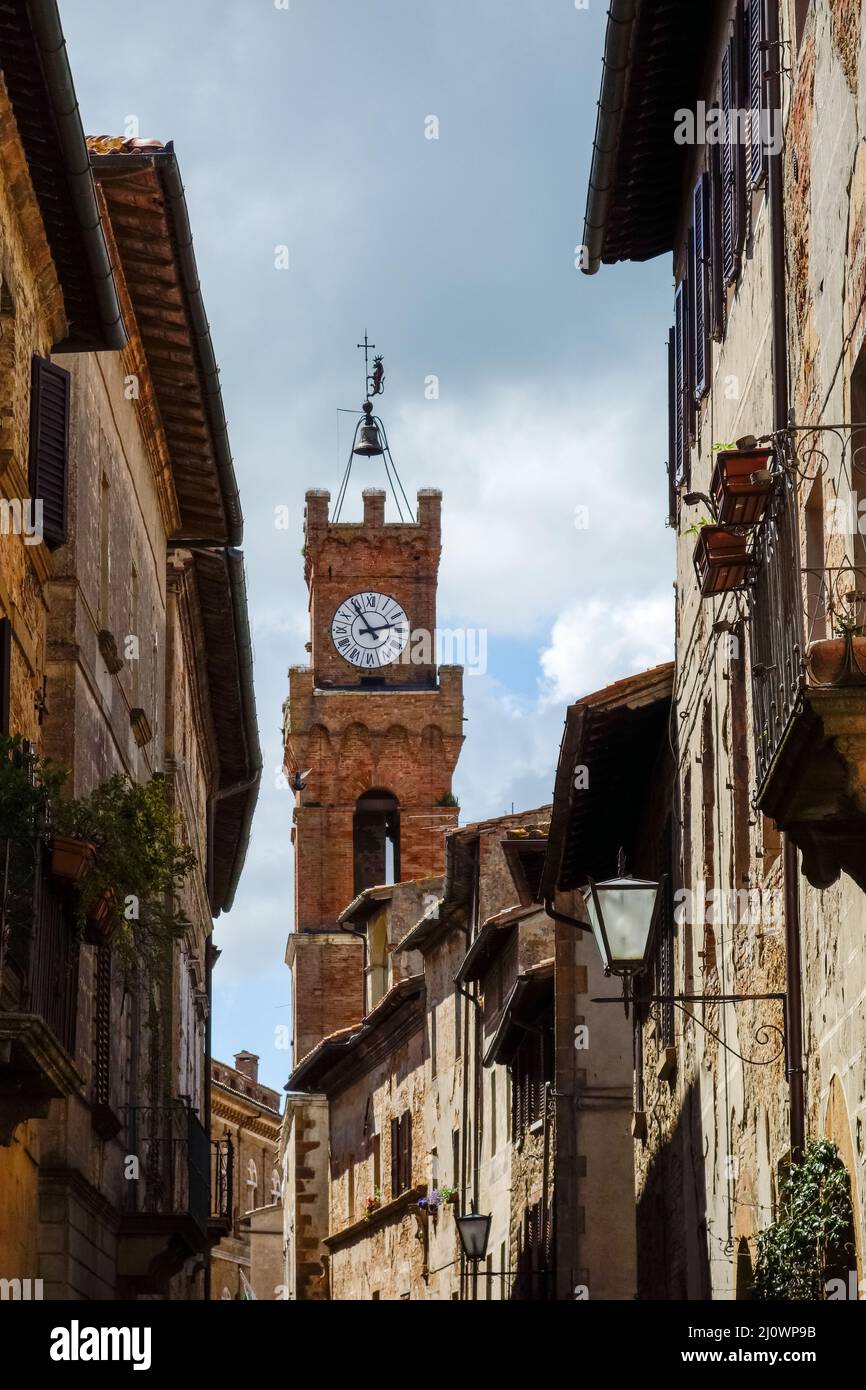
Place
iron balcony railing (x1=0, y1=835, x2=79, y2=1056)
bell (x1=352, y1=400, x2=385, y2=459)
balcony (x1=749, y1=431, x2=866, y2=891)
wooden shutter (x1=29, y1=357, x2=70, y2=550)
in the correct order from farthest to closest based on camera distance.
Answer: bell (x1=352, y1=400, x2=385, y2=459), wooden shutter (x1=29, y1=357, x2=70, y2=550), iron balcony railing (x1=0, y1=835, x2=79, y2=1056), balcony (x1=749, y1=431, x2=866, y2=891)

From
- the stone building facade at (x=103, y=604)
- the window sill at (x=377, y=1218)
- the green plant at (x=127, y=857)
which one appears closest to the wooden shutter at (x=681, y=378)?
the stone building facade at (x=103, y=604)

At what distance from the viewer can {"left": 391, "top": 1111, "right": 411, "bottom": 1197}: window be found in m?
39.7

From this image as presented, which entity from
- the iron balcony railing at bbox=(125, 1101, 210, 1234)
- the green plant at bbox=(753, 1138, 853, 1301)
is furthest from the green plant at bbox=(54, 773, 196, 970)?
the iron balcony railing at bbox=(125, 1101, 210, 1234)

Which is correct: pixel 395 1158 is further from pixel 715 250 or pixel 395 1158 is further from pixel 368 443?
pixel 715 250

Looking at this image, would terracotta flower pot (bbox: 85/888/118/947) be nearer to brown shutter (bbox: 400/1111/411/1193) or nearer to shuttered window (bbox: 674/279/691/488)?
shuttered window (bbox: 674/279/691/488)

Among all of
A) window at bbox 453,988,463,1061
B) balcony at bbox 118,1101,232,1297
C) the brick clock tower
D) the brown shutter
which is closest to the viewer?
balcony at bbox 118,1101,232,1297

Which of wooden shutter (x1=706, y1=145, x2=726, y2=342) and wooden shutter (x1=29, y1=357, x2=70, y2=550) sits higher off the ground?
wooden shutter (x1=706, y1=145, x2=726, y2=342)

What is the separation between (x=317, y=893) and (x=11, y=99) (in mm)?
49803

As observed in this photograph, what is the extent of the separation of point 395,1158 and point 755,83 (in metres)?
30.7

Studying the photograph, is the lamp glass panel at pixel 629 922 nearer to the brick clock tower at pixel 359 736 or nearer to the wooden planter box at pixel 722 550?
the wooden planter box at pixel 722 550

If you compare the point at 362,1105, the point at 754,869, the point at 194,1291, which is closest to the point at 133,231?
the point at 754,869

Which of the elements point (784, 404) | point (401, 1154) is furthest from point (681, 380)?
point (401, 1154)

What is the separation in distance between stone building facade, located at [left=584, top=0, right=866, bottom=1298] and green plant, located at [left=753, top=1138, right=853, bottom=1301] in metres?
0.12

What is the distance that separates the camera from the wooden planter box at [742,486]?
30.6 feet
